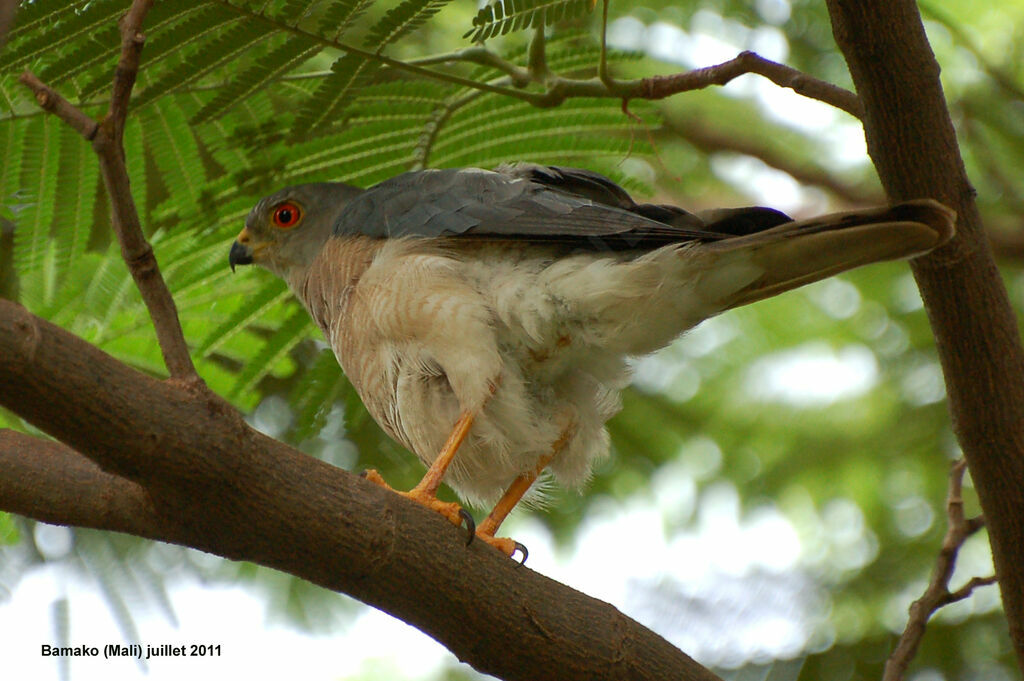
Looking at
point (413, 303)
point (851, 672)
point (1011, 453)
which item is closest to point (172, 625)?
point (413, 303)

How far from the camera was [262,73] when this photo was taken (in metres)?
4.22

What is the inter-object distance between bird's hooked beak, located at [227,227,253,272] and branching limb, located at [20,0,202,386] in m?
2.33

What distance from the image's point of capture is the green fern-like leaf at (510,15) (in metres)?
3.91

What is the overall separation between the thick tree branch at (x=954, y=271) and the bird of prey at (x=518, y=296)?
335 mm

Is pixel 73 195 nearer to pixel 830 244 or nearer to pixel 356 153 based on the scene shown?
pixel 356 153

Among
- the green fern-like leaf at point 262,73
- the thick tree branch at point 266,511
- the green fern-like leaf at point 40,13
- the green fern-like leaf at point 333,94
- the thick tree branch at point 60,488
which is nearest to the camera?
the thick tree branch at point 266,511

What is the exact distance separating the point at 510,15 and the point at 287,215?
185 centimetres

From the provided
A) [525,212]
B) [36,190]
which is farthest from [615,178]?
[36,190]

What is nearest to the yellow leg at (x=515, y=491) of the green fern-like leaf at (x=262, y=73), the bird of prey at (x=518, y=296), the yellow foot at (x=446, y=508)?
the bird of prey at (x=518, y=296)

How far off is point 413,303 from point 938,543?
4.05 m

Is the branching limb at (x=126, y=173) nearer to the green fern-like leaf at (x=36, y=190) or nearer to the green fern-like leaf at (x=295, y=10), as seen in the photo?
the green fern-like leaf at (x=295, y=10)

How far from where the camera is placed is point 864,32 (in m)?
3.42

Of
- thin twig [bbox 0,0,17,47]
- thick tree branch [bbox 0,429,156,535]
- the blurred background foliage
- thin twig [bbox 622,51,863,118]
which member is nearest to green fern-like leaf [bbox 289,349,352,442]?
the blurred background foliage

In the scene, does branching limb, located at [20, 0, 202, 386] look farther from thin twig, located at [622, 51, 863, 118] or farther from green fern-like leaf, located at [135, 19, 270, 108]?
thin twig, located at [622, 51, 863, 118]
